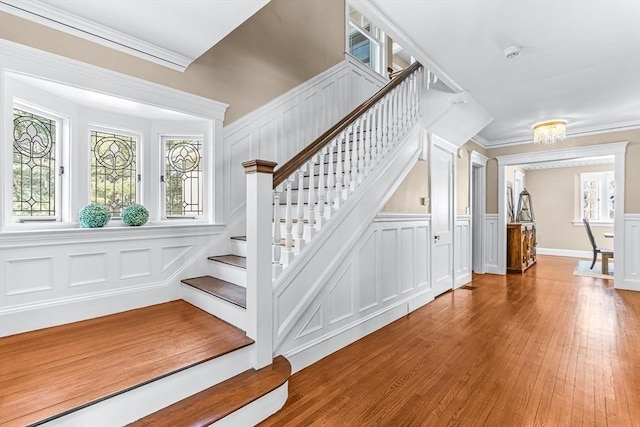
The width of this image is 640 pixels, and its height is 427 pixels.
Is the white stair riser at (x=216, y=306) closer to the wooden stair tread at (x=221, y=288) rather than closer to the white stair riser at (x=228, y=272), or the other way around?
the wooden stair tread at (x=221, y=288)

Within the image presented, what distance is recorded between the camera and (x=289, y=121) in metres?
3.72

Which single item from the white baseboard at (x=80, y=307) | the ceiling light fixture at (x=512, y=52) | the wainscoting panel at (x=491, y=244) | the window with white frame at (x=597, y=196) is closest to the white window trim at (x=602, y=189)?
the window with white frame at (x=597, y=196)

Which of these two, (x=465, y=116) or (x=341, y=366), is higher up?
(x=465, y=116)

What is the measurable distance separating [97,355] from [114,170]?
1.64 m

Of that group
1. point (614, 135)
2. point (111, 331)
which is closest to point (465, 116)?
point (614, 135)

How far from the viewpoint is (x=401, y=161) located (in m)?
3.49

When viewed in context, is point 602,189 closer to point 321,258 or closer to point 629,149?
point 629,149

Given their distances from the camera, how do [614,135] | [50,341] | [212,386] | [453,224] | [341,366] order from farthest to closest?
1. [614,135]
2. [453,224]
3. [341,366]
4. [50,341]
5. [212,386]

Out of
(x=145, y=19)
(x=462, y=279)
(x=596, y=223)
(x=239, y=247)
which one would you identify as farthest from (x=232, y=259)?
(x=596, y=223)

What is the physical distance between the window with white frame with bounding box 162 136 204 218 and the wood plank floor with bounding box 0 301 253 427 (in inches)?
41.2

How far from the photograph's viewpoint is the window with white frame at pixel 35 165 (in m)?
2.24

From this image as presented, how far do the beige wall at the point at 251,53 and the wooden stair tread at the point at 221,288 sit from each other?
163cm

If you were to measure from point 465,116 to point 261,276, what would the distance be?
3.70m

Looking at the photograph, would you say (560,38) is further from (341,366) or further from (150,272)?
(150,272)
